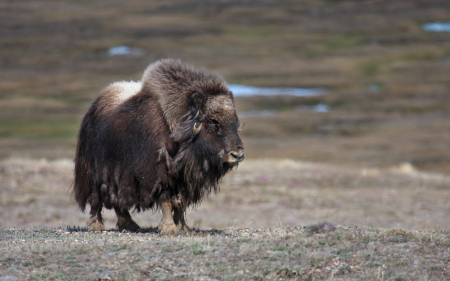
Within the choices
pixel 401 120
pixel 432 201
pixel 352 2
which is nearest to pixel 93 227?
pixel 432 201

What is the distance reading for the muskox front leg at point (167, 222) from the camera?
902 cm

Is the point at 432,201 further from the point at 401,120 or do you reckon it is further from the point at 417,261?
the point at 401,120

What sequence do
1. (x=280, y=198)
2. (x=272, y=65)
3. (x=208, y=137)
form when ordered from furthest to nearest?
1. (x=272, y=65)
2. (x=280, y=198)
3. (x=208, y=137)

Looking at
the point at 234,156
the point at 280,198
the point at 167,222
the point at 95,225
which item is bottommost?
the point at 280,198

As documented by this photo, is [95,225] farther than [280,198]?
No

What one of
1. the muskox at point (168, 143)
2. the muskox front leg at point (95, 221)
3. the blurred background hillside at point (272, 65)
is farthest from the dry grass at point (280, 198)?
the blurred background hillside at point (272, 65)

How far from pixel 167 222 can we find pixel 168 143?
1.30 metres

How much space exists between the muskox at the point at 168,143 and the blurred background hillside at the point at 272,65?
2569cm

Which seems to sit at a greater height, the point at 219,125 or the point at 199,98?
the point at 199,98

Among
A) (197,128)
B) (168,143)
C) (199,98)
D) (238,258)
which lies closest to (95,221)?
(168,143)

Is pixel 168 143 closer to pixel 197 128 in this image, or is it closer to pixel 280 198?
pixel 197 128

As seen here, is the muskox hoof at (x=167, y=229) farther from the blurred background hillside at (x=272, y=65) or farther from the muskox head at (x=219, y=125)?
the blurred background hillside at (x=272, y=65)

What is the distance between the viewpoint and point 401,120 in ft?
172

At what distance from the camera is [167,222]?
356 inches
